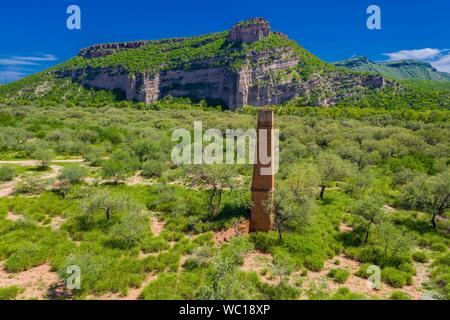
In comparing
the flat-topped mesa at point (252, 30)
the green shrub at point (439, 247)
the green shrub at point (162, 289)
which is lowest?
the green shrub at point (162, 289)

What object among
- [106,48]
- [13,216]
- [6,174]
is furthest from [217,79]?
[13,216]

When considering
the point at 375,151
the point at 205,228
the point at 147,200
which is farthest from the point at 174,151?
the point at 375,151

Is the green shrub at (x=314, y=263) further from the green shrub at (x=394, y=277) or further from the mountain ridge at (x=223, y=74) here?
the mountain ridge at (x=223, y=74)

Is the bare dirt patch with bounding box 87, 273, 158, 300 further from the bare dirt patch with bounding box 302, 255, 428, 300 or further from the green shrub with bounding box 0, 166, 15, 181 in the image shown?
the green shrub with bounding box 0, 166, 15, 181

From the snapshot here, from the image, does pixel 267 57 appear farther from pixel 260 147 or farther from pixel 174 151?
pixel 260 147

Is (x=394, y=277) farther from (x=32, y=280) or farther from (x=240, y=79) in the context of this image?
(x=240, y=79)

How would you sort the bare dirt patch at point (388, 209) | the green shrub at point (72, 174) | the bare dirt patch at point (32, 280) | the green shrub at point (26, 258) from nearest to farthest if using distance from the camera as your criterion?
1. the bare dirt patch at point (32, 280)
2. the green shrub at point (26, 258)
3. the bare dirt patch at point (388, 209)
4. the green shrub at point (72, 174)

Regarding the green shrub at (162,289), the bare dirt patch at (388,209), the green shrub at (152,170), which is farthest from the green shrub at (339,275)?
the green shrub at (152,170)

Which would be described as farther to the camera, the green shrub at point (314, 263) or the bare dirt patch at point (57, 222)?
the bare dirt patch at point (57, 222)

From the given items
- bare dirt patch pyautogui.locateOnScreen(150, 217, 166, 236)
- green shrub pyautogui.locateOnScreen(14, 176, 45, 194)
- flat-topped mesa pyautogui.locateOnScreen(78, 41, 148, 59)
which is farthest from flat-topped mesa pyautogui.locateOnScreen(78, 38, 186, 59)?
bare dirt patch pyautogui.locateOnScreen(150, 217, 166, 236)
